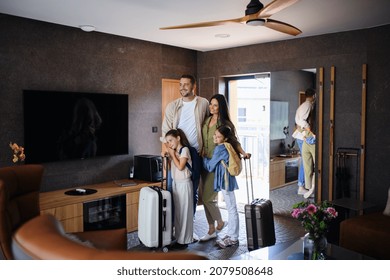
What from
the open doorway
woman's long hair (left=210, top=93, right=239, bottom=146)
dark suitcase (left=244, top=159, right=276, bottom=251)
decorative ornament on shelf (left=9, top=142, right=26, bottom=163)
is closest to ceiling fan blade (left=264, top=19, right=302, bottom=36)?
woman's long hair (left=210, top=93, right=239, bottom=146)

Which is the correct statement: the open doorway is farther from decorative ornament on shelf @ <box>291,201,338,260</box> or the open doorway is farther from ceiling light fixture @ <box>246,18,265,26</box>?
decorative ornament on shelf @ <box>291,201,338,260</box>

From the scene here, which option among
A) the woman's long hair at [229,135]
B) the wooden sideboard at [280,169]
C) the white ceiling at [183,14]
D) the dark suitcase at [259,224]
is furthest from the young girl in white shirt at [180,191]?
the wooden sideboard at [280,169]

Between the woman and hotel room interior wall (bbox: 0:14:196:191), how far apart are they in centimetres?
113

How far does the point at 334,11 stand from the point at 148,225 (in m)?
2.38

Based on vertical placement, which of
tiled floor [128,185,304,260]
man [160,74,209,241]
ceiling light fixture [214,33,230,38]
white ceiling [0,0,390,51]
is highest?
ceiling light fixture [214,33,230,38]

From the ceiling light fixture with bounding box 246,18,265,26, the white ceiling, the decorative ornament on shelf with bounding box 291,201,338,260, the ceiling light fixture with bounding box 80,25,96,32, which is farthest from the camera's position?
the ceiling light fixture with bounding box 80,25,96,32

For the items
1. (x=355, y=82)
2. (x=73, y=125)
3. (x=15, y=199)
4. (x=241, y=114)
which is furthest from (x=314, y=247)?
(x=241, y=114)

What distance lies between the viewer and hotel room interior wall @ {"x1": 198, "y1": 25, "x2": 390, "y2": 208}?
365 centimetres

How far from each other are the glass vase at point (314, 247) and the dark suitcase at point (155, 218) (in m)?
1.43

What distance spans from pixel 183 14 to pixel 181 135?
1100mm

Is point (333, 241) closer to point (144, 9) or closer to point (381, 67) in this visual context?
point (381, 67)

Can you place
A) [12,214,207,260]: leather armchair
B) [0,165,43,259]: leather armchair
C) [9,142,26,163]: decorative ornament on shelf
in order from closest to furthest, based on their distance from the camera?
[12,214,207,260]: leather armchair
[0,165,43,259]: leather armchair
[9,142,26,163]: decorative ornament on shelf

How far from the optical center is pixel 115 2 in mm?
2900
